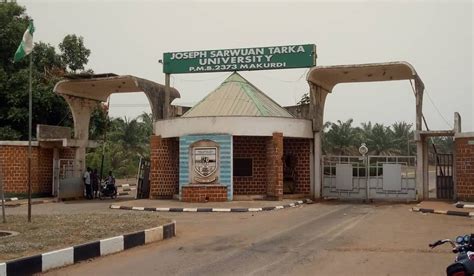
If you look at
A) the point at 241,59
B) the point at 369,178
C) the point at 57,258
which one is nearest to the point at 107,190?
the point at 241,59

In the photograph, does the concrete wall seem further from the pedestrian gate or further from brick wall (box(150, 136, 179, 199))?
the pedestrian gate

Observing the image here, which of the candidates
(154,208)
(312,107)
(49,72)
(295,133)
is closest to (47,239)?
(154,208)

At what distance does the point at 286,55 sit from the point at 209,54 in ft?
11.2

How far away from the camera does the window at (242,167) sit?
2198cm

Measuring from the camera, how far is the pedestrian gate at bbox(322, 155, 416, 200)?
2098 cm

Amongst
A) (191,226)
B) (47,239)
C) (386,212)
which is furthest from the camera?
(386,212)

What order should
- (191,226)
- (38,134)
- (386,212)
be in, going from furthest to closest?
(38,134) → (386,212) → (191,226)

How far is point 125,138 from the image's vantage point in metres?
47.5

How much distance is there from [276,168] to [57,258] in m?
13.2

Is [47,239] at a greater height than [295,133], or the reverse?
[295,133]

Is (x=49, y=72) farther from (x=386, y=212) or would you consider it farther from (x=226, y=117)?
(x=386, y=212)

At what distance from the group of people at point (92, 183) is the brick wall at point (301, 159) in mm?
8224

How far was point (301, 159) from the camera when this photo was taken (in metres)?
22.4

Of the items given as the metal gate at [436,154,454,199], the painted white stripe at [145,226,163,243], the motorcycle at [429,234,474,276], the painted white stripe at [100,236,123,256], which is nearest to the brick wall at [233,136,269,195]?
the metal gate at [436,154,454,199]
